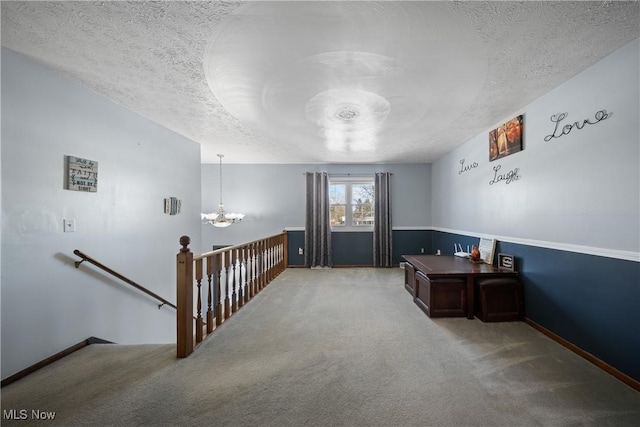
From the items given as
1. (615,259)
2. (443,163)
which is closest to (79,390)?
(615,259)

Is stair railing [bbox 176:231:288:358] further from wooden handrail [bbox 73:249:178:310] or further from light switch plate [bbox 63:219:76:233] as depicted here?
light switch plate [bbox 63:219:76:233]

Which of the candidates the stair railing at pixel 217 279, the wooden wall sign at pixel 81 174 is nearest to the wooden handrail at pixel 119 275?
the stair railing at pixel 217 279

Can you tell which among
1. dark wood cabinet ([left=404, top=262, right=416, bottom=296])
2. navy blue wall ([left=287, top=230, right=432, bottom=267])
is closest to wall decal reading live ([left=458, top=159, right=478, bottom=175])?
dark wood cabinet ([left=404, top=262, right=416, bottom=296])

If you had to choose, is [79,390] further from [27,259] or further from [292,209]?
[292,209]

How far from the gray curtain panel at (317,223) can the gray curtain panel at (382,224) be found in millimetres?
1105

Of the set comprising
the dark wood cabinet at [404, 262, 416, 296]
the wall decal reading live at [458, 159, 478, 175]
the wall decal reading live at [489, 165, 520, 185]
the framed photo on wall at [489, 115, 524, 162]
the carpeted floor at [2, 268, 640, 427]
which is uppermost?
the framed photo on wall at [489, 115, 524, 162]

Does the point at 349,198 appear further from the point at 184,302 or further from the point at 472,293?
the point at 184,302

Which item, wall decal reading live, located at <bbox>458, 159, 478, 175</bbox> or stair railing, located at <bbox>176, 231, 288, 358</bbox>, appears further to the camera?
wall decal reading live, located at <bbox>458, 159, 478, 175</bbox>

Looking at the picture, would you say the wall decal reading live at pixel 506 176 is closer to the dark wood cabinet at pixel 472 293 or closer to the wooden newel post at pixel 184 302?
the dark wood cabinet at pixel 472 293

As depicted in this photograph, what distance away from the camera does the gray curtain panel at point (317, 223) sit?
601 centimetres

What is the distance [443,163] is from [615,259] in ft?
12.2

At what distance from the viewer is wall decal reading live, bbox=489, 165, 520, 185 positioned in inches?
123

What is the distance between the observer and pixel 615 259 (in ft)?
6.52

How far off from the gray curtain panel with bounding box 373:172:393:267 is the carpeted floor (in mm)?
3140
